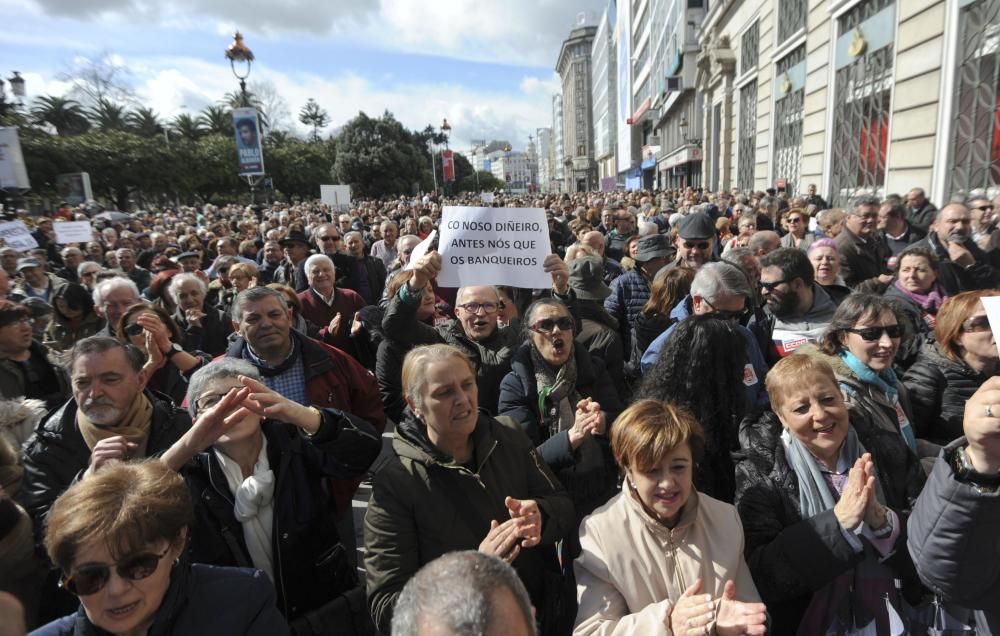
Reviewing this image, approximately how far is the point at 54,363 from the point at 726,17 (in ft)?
93.8

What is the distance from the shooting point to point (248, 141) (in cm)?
1922

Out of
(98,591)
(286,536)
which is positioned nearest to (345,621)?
(286,536)

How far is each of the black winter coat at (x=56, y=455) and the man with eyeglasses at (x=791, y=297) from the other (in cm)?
335

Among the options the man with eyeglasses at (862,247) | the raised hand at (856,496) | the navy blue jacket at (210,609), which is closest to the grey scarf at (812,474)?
the raised hand at (856,496)

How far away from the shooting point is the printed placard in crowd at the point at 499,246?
12.7 feet

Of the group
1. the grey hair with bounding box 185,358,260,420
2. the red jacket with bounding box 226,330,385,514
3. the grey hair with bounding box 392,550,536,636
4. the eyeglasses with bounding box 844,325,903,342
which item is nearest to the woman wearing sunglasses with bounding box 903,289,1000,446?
the eyeglasses with bounding box 844,325,903,342

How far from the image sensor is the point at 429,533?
6.93 feet

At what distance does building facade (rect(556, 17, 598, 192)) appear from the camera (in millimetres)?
113812

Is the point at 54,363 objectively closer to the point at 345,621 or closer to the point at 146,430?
the point at 146,430

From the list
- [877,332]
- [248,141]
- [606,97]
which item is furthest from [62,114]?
[606,97]

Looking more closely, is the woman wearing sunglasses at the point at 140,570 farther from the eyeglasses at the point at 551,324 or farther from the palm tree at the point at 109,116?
the palm tree at the point at 109,116

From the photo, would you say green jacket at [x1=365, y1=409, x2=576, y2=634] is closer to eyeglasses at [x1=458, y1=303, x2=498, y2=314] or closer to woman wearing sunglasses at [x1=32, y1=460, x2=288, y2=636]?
woman wearing sunglasses at [x1=32, y1=460, x2=288, y2=636]

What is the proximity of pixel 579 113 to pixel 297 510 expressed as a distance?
A: 126m

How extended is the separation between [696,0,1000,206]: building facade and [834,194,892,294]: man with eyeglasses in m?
4.33
